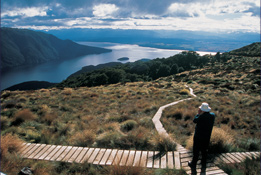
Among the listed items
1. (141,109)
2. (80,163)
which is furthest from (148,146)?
(141,109)

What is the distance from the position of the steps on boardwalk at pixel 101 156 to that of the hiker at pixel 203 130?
2.01ft

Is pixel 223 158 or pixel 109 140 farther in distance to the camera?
pixel 109 140

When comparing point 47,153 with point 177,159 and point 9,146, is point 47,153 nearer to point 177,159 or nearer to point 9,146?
point 9,146

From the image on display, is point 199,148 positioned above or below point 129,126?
above

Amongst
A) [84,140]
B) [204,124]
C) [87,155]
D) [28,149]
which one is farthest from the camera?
[84,140]

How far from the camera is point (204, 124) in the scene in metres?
4.07

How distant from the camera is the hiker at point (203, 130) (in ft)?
13.3

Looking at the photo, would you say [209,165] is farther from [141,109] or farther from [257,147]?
[141,109]

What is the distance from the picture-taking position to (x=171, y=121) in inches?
333

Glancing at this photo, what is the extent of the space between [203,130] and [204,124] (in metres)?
0.18

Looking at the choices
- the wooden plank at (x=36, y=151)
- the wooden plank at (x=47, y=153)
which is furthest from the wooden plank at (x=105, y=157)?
the wooden plank at (x=36, y=151)

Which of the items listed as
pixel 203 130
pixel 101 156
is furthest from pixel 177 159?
pixel 101 156

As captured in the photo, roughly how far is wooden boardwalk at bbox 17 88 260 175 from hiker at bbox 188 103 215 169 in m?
0.21

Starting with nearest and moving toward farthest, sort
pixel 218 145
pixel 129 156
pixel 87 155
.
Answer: pixel 129 156 → pixel 87 155 → pixel 218 145
